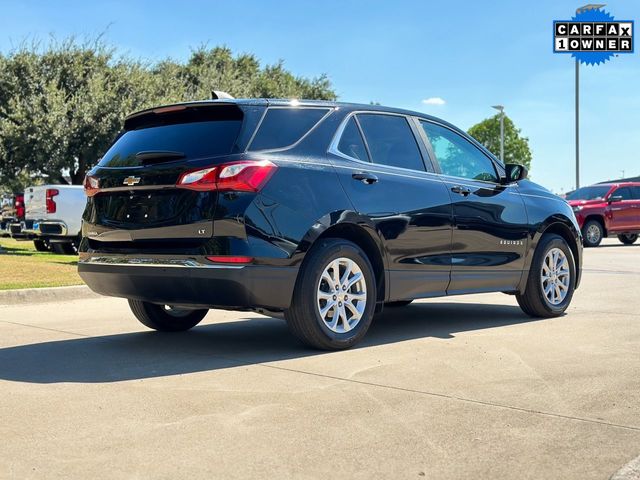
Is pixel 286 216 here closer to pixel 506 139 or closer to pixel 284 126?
pixel 284 126

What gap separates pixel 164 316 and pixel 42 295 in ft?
11.1

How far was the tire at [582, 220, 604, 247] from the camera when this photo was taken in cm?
2274

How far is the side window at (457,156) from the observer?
6.84 m

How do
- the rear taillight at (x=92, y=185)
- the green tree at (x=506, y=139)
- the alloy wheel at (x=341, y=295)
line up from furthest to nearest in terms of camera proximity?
the green tree at (x=506, y=139)
the rear taillight at (x=92, y=185)
the alloy wheel at (x=341, y=295)

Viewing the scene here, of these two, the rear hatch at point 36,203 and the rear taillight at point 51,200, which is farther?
the rear hatch at point 36,203

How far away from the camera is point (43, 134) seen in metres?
27.5

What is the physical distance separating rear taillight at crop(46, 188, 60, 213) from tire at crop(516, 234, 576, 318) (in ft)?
41.9

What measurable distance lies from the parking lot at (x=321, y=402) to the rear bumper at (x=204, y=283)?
428 mm

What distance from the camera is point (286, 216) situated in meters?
5.32

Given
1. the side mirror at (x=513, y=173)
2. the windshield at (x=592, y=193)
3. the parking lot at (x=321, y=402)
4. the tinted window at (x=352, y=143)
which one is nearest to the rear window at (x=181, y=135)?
the tinted window at (x=352, y=143)

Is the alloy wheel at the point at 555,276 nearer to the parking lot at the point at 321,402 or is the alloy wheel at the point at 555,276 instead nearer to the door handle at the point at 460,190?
the parking lot at the point at 321,402

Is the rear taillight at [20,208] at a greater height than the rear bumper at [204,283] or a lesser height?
greater

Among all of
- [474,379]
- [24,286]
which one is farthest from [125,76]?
[474,379]

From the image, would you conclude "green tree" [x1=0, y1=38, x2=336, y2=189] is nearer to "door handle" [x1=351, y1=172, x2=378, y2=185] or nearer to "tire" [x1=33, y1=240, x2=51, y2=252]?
"tire" [x1=33, y1=240, x2=51, y2=252]
